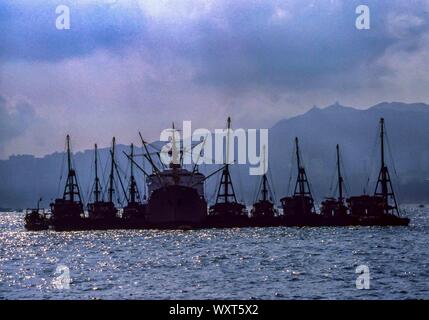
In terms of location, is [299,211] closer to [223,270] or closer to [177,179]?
[177,179]

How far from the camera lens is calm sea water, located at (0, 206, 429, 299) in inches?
1518

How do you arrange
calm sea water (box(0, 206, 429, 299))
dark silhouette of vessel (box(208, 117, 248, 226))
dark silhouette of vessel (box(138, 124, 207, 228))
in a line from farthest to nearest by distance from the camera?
dark silhouette of vessel (box(208, 117, 248, 226)) → dark silhouette of vessel (box(138, 124, 207, 228)) → calm sea water (box(0, 206, 429, 299))

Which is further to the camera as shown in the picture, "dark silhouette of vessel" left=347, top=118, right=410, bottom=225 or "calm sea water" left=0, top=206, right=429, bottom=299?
"dark silhouette of vessel" left=347, top=118, right=410, bottom=225

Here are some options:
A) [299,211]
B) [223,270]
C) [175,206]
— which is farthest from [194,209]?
[223,270]

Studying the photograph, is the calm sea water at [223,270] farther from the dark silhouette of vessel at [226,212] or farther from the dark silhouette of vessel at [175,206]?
the dark silhouette of vessel at [226,212]

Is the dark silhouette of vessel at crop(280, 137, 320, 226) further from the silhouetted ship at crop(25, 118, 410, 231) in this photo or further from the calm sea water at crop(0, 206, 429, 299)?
the calm sea water at crop(0, 206, 429, 299)

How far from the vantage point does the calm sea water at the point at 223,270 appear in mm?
38562

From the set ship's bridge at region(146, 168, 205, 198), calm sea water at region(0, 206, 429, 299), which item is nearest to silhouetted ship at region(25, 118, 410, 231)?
ship's bridge at region(146, 168, 205, 198)

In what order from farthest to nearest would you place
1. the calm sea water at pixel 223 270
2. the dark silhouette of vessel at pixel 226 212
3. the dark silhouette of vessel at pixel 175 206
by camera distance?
the dark silhouette of vessel at pixel 226 212
the dark silhouette of vessel at pixel 175 206
the calm sea water at pixel 223 270

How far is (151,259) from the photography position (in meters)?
62.6

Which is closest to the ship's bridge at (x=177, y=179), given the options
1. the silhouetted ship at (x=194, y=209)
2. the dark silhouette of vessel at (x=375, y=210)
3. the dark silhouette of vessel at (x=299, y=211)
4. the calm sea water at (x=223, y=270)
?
the silhouetted ship at (x=194, y=209)

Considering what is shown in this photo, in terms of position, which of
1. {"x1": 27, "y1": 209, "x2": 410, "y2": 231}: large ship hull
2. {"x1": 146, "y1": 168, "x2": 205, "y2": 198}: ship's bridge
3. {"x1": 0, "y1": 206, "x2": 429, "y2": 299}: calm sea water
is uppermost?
{"x1": 146, "y1": 168, "x2": 205, "y2": 198}: ship's bridge

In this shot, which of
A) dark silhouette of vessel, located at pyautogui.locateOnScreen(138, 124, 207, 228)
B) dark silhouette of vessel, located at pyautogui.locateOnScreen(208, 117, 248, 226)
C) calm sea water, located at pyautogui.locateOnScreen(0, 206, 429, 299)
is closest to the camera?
calm sea water, located at pyautogui.locateOnScreen(0, 206, 429, 299)
